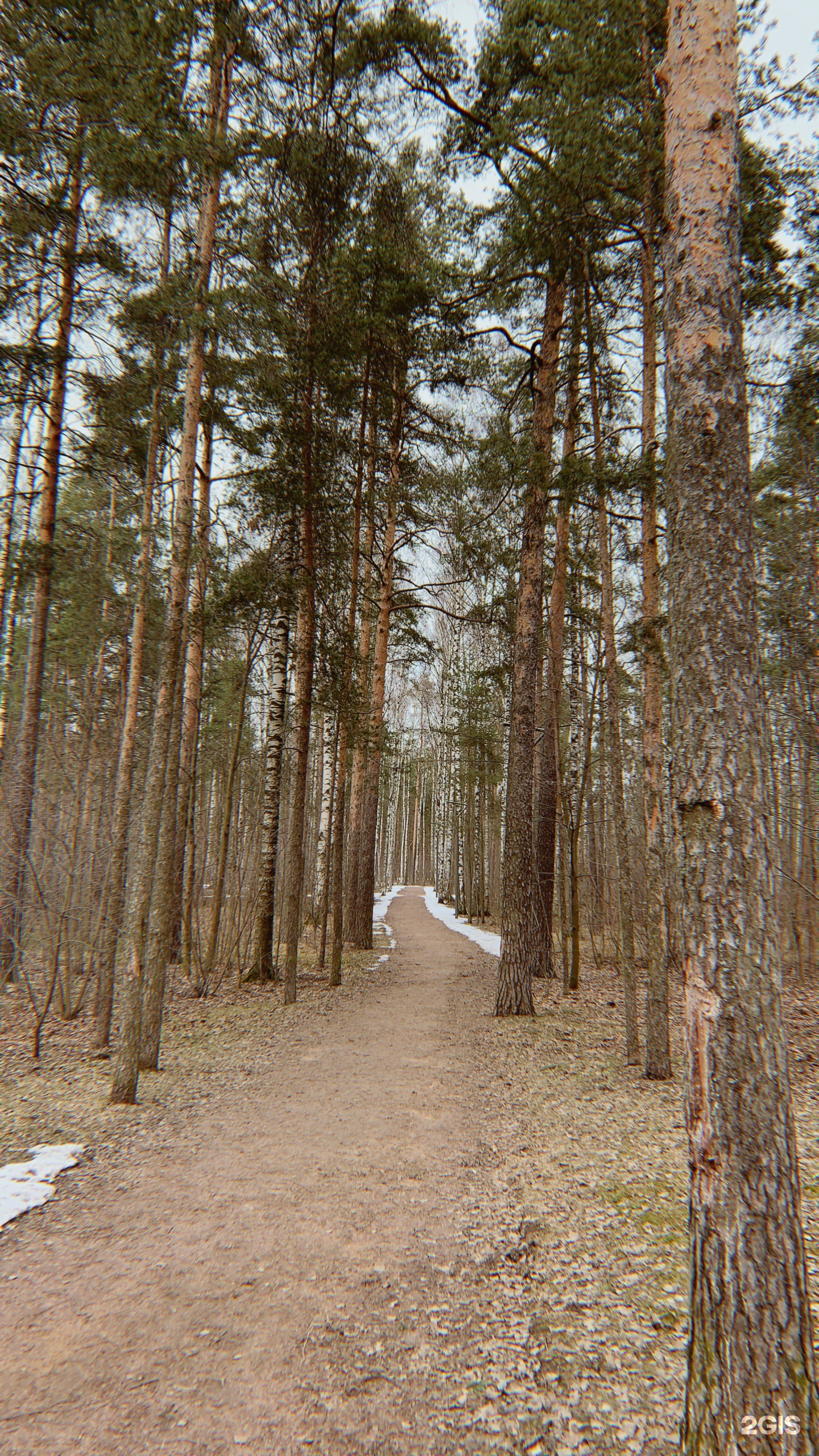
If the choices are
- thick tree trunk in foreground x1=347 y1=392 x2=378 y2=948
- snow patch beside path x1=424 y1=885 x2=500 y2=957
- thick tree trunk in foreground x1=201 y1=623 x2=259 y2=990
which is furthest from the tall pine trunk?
snow patch beside path x1=424 y1=885 x2=500 y2=957

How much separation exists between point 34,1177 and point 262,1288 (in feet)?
6.61

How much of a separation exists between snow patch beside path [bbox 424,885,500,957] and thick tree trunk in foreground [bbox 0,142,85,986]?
9038mm

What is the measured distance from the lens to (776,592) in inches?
362

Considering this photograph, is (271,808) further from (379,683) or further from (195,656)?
(379,683)

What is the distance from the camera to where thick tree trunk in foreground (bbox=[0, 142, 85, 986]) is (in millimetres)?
Result: 9000

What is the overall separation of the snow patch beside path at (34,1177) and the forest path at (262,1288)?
138mm

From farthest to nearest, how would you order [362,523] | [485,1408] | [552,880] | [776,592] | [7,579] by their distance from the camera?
[362,523] → [552,880] → [7,579] → [776,592] → [485,1408]

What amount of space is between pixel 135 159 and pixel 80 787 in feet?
25.0

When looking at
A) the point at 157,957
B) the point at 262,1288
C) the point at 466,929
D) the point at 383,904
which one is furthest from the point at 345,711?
the point at 383,904

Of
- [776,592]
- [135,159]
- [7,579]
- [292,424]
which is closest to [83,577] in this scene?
[7,579]

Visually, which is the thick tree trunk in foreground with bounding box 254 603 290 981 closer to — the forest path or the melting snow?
the forest path

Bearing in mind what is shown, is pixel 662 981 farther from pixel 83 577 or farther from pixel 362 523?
pixel 362 523

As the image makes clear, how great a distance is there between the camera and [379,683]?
49.9ft
